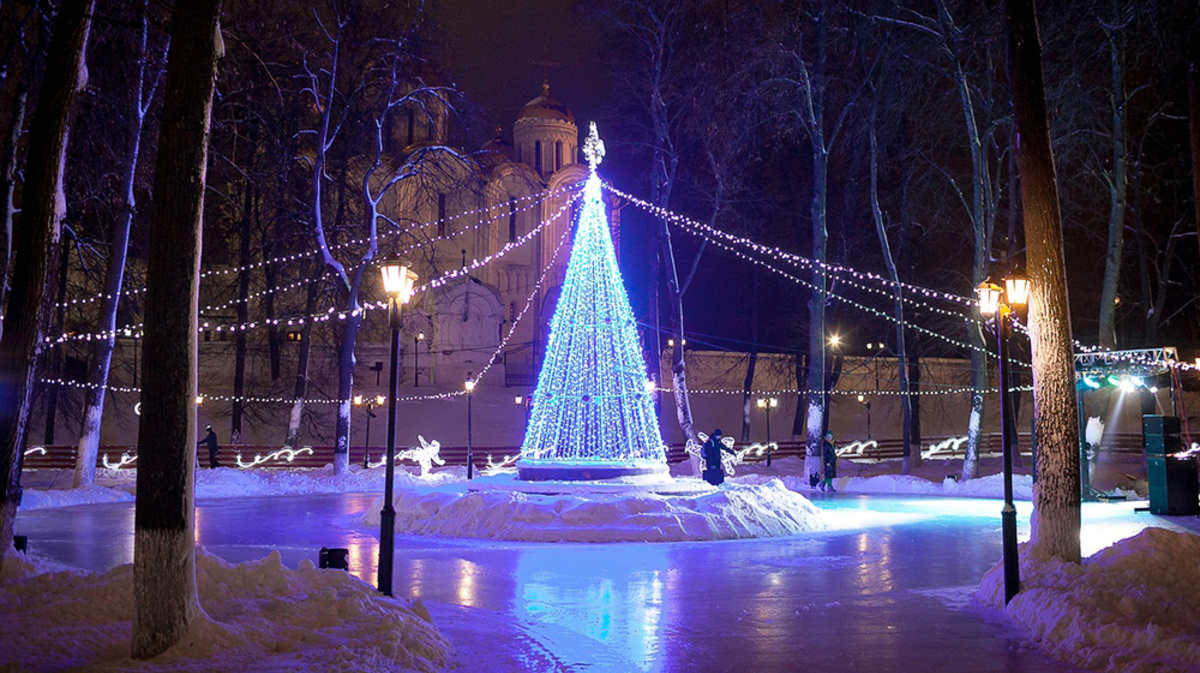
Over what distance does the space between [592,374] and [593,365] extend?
174 millimetres

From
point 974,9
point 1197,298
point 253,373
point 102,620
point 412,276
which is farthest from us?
point 253,373

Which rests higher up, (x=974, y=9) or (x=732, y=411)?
(x=974, y=9)

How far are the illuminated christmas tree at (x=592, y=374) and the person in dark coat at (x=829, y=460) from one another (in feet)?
32.9

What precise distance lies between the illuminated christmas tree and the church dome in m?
39.9

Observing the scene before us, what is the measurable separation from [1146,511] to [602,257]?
484 inches

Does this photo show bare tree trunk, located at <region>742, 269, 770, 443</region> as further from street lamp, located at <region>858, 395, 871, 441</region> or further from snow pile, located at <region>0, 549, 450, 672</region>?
snow pile, located at <region>0, 549, 450, 672</region>

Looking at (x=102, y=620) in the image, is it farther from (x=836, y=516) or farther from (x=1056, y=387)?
(x=836, y=516)

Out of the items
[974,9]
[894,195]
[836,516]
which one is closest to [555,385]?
[836,516]

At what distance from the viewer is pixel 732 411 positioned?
155 feet

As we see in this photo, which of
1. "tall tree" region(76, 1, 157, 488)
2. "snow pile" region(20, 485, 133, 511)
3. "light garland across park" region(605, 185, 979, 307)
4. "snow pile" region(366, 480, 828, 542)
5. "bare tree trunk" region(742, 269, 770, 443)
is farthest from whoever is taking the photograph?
"bare tree trunk" region(742, 269, 770, 443)

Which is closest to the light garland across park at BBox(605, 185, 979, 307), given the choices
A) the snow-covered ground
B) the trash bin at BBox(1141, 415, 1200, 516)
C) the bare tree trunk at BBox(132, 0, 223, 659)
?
the snow-covered ground

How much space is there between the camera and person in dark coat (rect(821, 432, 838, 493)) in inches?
1090

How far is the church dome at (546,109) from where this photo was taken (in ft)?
189

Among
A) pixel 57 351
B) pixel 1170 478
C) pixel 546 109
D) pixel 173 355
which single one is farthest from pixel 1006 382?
pixel 546 109
